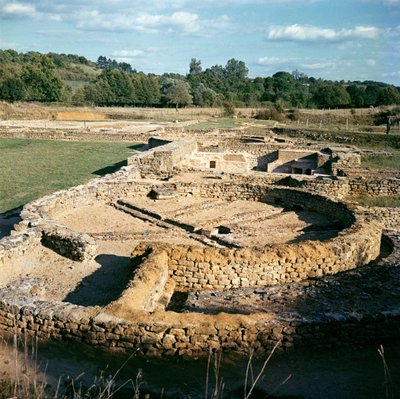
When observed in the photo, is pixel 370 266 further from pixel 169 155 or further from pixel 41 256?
pixel 169 155

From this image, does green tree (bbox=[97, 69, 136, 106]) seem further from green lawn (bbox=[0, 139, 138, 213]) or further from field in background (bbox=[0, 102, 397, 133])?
green lawn (bbox=[0, 139, 138, 213])

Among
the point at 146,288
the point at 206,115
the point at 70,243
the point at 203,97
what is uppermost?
the point at 203,97

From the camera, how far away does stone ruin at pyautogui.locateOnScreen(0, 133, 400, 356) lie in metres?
5.78

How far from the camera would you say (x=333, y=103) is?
6388cm

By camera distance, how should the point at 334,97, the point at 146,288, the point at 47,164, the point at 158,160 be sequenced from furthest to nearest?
the point at 334,97 → the point at 47,164 → the point at 158,160 → the point at 146,288

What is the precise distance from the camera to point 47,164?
22078mm

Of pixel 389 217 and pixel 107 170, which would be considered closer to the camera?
pixel 389 217

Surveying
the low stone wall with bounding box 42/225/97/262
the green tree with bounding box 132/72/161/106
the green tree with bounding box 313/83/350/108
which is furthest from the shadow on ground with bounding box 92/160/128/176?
the green tree with bounding box 132/72/161/106

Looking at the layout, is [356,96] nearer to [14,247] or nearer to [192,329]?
[14,247]

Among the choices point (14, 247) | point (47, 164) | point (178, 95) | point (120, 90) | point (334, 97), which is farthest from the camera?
point (120, 90)

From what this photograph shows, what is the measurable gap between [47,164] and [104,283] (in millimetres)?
14785

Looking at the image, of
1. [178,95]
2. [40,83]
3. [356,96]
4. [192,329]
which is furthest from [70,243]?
[356,96]

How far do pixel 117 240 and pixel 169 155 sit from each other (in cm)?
976

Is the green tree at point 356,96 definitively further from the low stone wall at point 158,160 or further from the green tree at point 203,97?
the low stone wall at point 158,160
